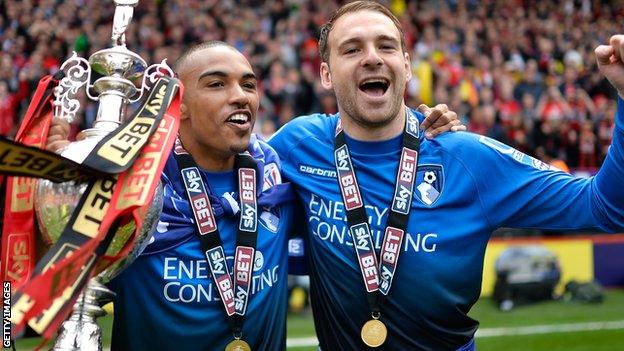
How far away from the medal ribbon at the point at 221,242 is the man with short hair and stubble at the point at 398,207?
311 mm

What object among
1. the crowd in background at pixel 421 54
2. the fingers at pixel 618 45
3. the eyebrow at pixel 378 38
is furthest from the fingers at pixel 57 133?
the crowd in background at pixel 421 54

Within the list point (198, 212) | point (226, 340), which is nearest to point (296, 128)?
point (198, 212)

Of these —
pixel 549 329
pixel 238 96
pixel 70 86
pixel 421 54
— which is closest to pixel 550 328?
pixel 549 329

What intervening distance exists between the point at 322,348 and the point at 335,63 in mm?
1236

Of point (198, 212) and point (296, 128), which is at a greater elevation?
point (296, 128)

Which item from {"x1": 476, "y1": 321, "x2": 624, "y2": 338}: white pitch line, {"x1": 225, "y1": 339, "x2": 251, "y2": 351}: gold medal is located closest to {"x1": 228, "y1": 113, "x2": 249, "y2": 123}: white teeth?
{"x1": 225, "y1": 339, "x2": 251, "y2": 351}: gold medal

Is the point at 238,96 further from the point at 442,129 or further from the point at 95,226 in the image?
the point at 95,226

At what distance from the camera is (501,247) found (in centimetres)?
1171

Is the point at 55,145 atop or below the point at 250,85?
below

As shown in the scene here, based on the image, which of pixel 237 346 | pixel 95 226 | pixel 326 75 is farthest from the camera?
pixel 326 75

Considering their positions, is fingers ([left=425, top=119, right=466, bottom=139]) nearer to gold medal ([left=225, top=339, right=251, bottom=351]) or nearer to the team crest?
the team crest

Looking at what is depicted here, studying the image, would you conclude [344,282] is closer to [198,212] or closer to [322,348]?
[322,348]

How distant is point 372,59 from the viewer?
377cm

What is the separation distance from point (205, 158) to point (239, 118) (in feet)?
0.85
